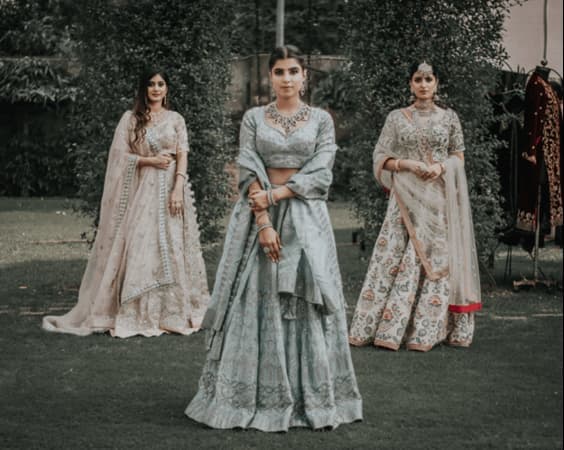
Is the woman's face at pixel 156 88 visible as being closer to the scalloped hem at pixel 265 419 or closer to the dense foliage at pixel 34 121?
the scalloped hem at pixel 265 419

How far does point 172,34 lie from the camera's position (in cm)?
934

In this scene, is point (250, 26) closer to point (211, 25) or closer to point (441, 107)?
point (211, 25)

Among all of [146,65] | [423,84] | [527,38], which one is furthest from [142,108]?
[527,38]

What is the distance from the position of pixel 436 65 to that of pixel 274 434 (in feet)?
16.9

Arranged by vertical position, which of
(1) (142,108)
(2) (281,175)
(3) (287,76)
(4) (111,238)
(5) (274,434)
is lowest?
(5) (274,434)

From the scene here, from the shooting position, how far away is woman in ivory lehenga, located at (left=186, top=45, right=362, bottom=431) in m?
5.04

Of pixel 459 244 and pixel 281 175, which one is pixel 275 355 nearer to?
pixel 281 175

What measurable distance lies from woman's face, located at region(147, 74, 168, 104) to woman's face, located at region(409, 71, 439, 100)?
191cm

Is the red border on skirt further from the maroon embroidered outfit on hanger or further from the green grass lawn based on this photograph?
the maroon embroidered outfit on hanger

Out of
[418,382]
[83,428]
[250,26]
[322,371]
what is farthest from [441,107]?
[250,26]

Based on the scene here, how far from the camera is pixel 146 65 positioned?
9297 millimetres

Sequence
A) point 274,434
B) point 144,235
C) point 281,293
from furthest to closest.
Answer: point 144,235 → point 281,293 → point 274,434

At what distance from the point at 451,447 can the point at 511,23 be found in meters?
5.99

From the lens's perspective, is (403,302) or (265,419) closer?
(265,419)
